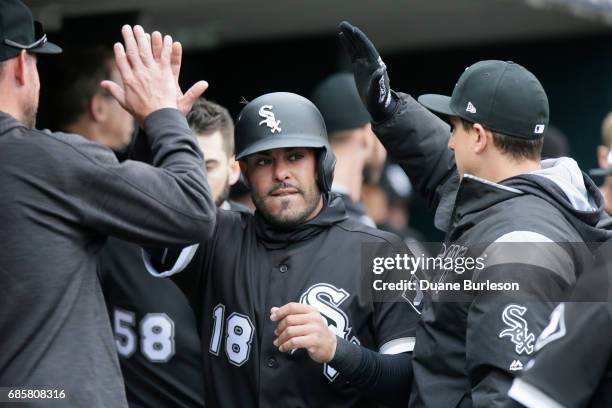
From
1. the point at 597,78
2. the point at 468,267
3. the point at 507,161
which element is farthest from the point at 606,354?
the point at 597,78

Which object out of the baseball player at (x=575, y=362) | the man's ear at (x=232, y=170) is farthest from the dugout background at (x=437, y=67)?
the baseball player at (x=575, y=362)

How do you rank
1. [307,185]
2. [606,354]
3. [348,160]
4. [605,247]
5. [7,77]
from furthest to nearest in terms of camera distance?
[348,160] < [307,185] < [7,77] < [605,247] < [606,354]

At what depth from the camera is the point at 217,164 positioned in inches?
188

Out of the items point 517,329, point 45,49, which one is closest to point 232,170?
point 45,49

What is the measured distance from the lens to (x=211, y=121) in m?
4.85

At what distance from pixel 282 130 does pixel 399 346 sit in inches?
34.7

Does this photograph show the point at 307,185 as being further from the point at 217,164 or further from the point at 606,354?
the point at 606,354

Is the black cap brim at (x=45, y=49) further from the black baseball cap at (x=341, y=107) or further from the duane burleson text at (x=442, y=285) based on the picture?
the black baseball cap at (x=341, y=107)

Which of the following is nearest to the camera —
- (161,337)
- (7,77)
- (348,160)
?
(7,77)

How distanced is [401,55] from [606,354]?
7387mm

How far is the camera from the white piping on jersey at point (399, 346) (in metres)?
3.78

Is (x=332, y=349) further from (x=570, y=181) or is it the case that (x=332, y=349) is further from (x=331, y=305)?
(x=570, y=181)

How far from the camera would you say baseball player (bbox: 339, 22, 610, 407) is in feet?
10.4

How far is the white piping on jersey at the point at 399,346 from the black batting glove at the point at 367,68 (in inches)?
35.2
